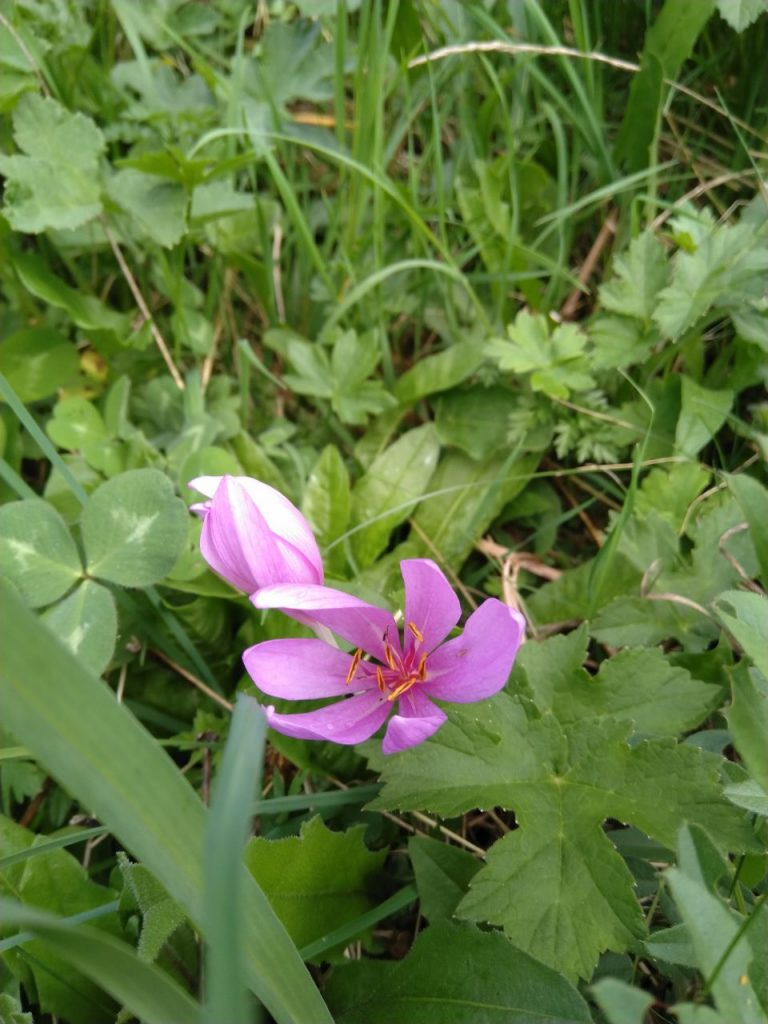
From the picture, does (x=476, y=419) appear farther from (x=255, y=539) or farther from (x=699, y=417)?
(x=255, y=539)

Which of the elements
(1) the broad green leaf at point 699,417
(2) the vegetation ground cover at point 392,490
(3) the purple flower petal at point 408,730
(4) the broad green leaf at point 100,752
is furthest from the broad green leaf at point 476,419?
(4) the broad green leaf at point 100,752

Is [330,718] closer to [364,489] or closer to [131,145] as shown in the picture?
[364,489]

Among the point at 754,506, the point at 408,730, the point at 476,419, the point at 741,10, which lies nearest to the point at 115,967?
the point at 408,730

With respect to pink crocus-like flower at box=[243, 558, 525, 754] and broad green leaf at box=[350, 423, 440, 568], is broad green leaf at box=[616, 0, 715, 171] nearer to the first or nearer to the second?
broad green leaf at box=[350, 423, 440, 568]

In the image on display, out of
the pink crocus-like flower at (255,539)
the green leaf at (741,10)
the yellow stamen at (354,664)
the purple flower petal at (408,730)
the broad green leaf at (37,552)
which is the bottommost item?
the yellow stamen at (354,664)

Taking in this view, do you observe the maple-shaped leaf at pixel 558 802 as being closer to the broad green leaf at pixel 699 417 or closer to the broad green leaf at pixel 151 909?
the broad green leaf at pixel 151 909

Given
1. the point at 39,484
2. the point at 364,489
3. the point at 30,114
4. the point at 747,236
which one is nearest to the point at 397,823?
the point at 364,489

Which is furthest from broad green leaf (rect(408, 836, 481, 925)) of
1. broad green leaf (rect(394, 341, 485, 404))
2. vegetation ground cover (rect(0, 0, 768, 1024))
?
broad green leaf (rect(394, 341, 485, 404))
